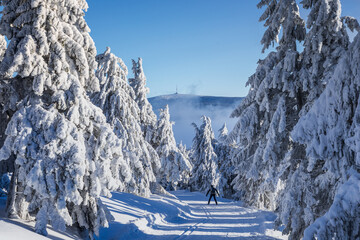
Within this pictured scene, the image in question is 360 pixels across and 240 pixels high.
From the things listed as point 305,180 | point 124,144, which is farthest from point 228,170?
point 305,180

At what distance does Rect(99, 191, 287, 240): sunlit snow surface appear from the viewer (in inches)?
464

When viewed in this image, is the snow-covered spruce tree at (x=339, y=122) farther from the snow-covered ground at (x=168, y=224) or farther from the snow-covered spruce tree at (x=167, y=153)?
the snow-covered spruce tree at (x=167, y=153)

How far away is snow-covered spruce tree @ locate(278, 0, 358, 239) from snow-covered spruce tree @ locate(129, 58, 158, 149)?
1904 cm

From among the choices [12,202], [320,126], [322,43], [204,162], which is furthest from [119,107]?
[204,162]

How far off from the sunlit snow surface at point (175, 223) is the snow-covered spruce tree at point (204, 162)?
18.0 m

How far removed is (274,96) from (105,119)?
7105mm

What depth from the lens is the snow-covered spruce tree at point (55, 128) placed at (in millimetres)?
8109

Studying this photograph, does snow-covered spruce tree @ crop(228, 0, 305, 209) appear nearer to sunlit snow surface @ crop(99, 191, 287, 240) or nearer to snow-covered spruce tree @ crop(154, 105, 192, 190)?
sunlit snow surface @ crop(99, 191, 287, 240)

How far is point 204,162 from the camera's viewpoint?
3684 centimetres

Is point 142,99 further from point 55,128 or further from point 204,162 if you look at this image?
point 55,128

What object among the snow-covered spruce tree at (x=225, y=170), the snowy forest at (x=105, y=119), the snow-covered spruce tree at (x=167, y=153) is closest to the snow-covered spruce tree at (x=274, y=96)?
the snowy forest at (x=105, y=119)

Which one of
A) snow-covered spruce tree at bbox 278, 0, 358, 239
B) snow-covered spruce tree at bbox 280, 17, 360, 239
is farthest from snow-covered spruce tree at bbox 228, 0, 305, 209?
snow-covered spruce tree at bbox 280, 17, 360, 239

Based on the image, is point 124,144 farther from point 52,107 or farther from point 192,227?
point 52,107

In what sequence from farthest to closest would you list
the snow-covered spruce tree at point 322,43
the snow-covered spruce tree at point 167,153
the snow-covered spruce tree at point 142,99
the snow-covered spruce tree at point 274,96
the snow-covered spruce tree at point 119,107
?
the snow-covered spruce tree at point 167,153 → the snow-covered spruce tree at point 142,99 → the snow-covered spruce tree at point 119,107 → the snow-covered spruce tree at point 274,96 → the snow-covered spruce tree at point 322,43
